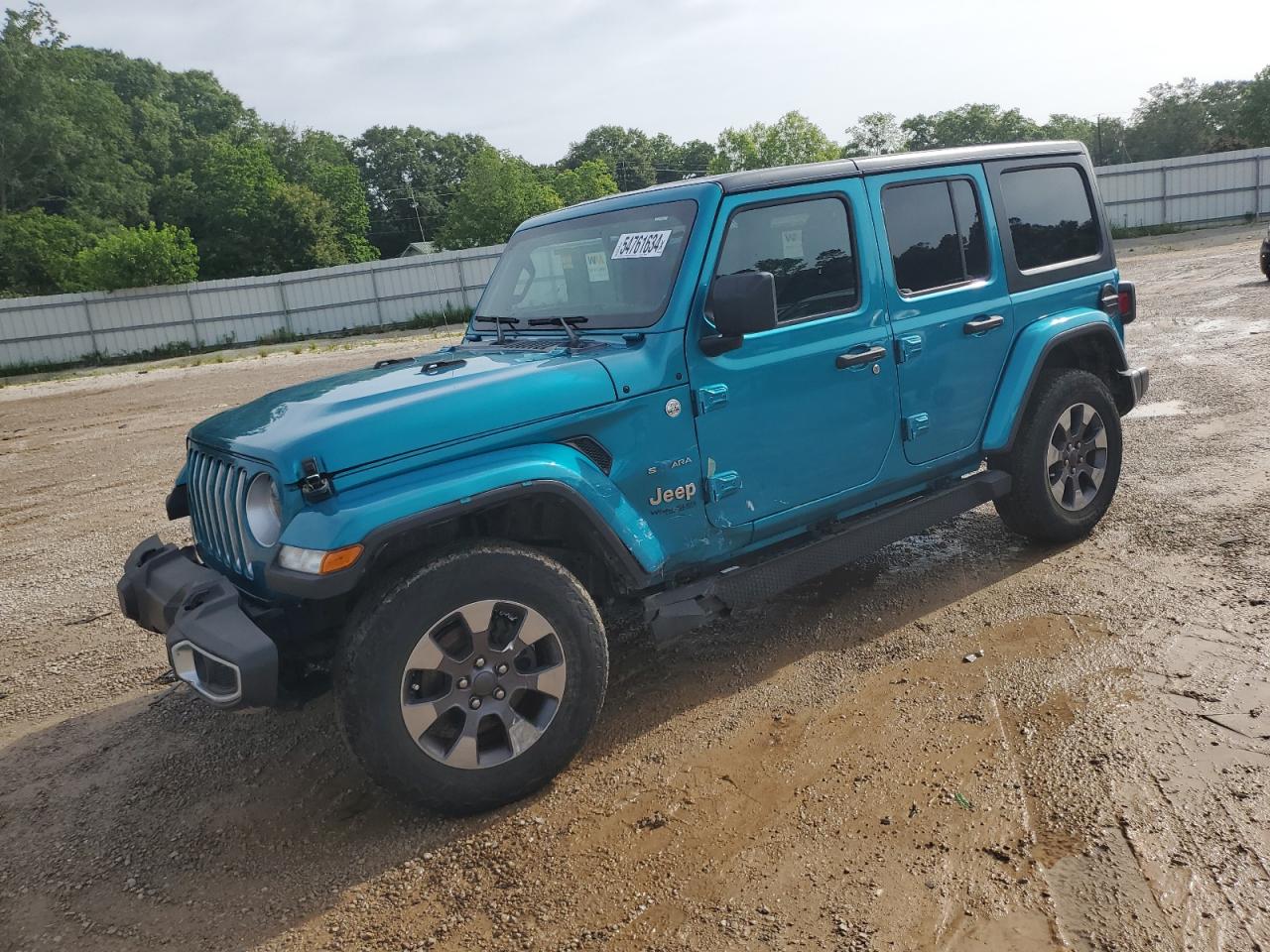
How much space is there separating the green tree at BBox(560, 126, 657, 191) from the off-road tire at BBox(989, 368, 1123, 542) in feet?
321

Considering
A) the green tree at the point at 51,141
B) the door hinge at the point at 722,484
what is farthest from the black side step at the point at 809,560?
the green tree at the point at 51,141

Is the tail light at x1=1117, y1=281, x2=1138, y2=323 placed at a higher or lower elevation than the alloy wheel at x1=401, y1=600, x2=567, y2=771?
higher

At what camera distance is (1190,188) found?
31.3m

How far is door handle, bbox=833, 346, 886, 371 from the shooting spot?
388 centimetres

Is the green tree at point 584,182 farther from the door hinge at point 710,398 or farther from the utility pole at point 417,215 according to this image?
the door hinge at point 710,398

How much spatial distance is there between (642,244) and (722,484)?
1.07m

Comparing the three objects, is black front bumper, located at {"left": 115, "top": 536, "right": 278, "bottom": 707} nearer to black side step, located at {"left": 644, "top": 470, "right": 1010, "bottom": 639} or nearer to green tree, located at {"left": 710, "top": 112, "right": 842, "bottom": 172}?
black side step, located at {"left": 644, "top": 470, "right": 1010, "bottom": 639}

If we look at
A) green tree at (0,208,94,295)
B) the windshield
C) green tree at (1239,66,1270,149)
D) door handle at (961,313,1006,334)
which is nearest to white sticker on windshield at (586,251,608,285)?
the windshield

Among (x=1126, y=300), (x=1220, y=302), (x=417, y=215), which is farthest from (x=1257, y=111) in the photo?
(x=1126, y=300)

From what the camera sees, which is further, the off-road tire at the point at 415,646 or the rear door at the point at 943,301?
the rear door at the point at 943,301

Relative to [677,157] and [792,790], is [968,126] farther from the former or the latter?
[792,790]

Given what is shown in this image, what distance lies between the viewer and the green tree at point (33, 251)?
38125 millimetres

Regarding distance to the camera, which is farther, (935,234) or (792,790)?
A: (935,234)

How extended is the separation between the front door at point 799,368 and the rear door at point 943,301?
0.43 feet
